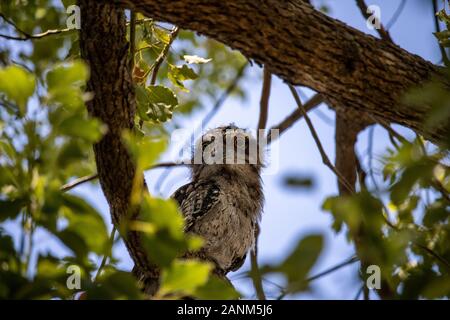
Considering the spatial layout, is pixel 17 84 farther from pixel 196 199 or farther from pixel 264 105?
pixel 264 105

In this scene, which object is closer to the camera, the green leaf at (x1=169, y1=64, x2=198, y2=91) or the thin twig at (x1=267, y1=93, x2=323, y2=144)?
the green leaf at (x1=169, y1=64, x2=198, y2=91)

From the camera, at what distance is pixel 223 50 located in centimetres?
772

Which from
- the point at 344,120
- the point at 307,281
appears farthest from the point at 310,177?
the point at 344,120

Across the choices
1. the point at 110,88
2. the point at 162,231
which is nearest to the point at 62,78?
the point at 162,231

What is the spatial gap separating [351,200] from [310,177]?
0.23 metres

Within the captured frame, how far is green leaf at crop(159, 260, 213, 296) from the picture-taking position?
162 centimetres

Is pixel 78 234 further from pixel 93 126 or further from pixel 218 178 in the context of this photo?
pixel 218 178

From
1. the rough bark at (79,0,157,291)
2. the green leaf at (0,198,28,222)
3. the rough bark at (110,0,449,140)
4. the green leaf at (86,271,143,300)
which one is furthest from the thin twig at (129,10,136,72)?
the green leaf at (86,271,143,300)

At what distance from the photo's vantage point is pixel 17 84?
172 cm

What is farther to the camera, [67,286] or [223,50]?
[223,50]

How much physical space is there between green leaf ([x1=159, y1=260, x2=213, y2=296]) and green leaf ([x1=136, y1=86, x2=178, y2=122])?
1.97 meters

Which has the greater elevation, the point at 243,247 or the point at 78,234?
the point at 243,247

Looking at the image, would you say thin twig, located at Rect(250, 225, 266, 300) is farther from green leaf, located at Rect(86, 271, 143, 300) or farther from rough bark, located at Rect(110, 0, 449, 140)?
rough bark, located at Rect(110, 0, 449, 140)

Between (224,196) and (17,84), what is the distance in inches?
119
